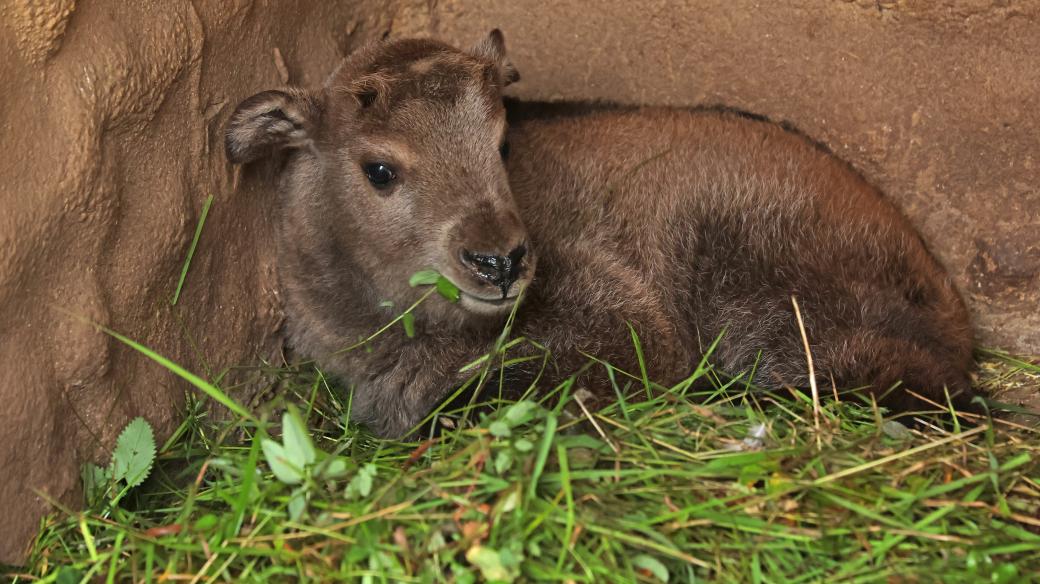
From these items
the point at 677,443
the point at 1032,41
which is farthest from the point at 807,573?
the point at 1032,41

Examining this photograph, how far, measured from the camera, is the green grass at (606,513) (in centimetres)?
294

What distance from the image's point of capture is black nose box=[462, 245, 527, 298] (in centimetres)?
359

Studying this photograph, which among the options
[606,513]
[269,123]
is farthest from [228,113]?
[606,513]

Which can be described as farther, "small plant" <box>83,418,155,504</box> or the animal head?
the animal head

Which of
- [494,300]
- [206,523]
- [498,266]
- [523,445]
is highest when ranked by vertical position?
[498,266]

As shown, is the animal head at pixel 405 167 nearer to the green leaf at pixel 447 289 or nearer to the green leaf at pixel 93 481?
the green leaf at pixel 447 289

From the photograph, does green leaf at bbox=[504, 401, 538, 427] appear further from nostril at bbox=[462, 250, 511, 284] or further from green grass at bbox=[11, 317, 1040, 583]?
nostril at bbox=[462, 250, 511, 284]

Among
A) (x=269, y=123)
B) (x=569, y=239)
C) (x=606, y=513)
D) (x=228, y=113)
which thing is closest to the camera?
(x=606, y=513)

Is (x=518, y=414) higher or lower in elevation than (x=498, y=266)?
lower

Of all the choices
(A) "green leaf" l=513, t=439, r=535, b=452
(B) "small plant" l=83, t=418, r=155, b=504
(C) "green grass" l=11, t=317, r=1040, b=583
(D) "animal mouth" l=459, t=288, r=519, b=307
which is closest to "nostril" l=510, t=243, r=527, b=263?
(D) "animal mouth" l=459, t=288, r=519, b=307

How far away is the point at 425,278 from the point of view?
3.68 metres

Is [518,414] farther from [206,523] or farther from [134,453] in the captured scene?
[134,453]

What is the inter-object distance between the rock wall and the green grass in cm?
45

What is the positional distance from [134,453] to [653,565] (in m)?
1.77
